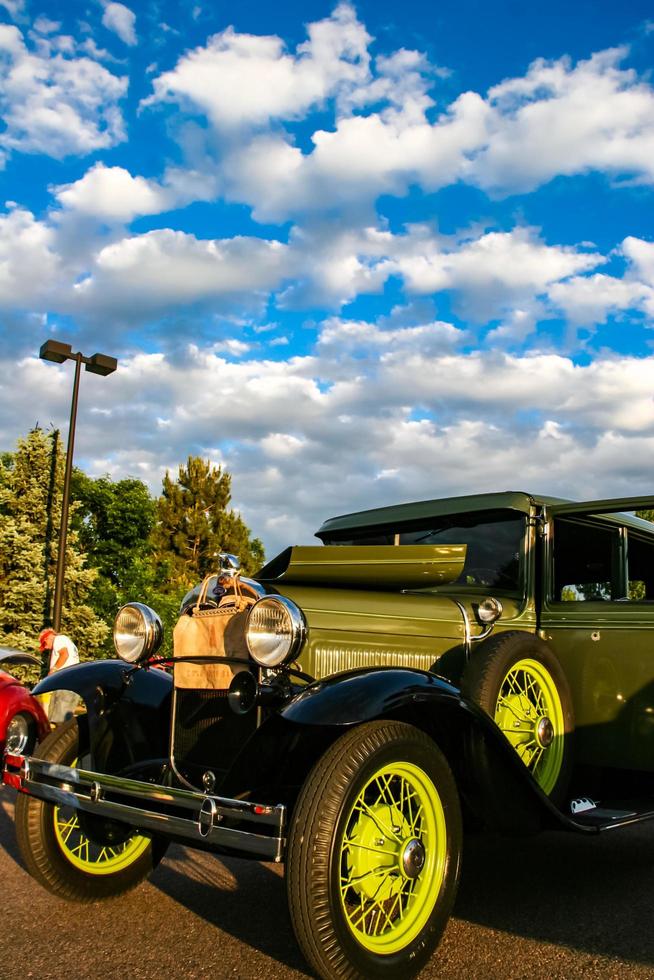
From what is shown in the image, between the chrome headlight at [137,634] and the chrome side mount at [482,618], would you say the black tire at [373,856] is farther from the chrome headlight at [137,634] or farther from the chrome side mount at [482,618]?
the chrome headlight at [137,634]

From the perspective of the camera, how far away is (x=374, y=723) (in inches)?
113

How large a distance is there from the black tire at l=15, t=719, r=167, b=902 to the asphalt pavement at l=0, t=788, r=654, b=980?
0.09m

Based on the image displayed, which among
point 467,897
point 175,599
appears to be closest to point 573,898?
point 467,897

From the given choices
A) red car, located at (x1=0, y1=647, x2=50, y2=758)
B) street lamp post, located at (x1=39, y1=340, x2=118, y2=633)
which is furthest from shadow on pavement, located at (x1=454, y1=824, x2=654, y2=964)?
street lamp post, located at (x1=39, y1=340, x2=118, y2=633)

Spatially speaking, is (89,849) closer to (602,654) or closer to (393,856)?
(393,856)

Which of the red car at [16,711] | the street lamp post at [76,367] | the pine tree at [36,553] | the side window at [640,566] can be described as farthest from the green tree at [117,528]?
the side window at [640,566]

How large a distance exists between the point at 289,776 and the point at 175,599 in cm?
2923

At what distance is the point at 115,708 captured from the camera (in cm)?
388

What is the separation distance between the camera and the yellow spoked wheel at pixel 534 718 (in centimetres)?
388

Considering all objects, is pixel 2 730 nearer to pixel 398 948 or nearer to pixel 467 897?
pixel 467 897

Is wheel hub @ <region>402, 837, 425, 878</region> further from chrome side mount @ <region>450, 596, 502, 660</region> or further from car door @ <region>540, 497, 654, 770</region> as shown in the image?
car door @ <region>540, 497, 654, 770</region>

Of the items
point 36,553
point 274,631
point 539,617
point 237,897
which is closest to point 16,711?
→ point 237,897

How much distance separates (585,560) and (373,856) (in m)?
2.78

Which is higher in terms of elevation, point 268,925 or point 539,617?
point 539,617
